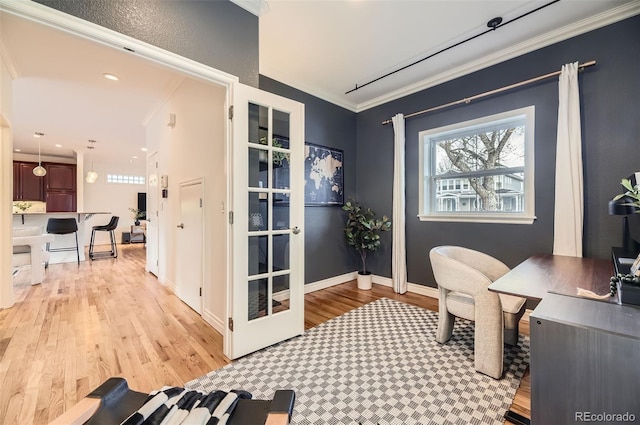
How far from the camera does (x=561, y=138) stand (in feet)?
7.84

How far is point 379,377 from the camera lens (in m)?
1.77

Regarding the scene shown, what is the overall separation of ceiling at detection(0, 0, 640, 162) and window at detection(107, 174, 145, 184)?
5.04 m

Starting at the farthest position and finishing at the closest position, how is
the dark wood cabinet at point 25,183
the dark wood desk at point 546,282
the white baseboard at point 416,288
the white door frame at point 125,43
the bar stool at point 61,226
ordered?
the dark wood cabinet at point 25,183 → the bar stool at point 61,226 → the white baseboard at point 416,288 → the white door frame at point 125,43 → the dark wood desk at point 546,282

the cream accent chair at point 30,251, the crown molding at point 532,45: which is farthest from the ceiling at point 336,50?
the cream accent chair at point 30,251

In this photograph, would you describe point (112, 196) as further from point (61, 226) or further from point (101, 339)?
point (101, 339)

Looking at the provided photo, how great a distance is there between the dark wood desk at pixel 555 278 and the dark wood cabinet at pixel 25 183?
11.0 m

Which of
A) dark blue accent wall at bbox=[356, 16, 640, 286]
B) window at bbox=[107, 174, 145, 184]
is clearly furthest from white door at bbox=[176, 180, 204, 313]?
window at bbox=[107, 174, 145, 184]

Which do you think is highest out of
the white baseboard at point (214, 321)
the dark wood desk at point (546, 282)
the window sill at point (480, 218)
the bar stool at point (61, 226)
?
the window sill at point (480, 218)

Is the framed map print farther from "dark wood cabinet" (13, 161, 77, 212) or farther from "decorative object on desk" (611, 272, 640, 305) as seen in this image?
"dark wood cabinet" (13, 161, 77, 212)

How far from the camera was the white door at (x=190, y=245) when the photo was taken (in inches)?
113

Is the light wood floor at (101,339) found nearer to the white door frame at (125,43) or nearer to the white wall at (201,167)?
the white wall at (201,167)

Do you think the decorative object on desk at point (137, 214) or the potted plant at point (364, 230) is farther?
the decorative object on desk at point (137, 214)

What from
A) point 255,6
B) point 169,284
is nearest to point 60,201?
point 169,284

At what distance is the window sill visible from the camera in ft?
8.81
